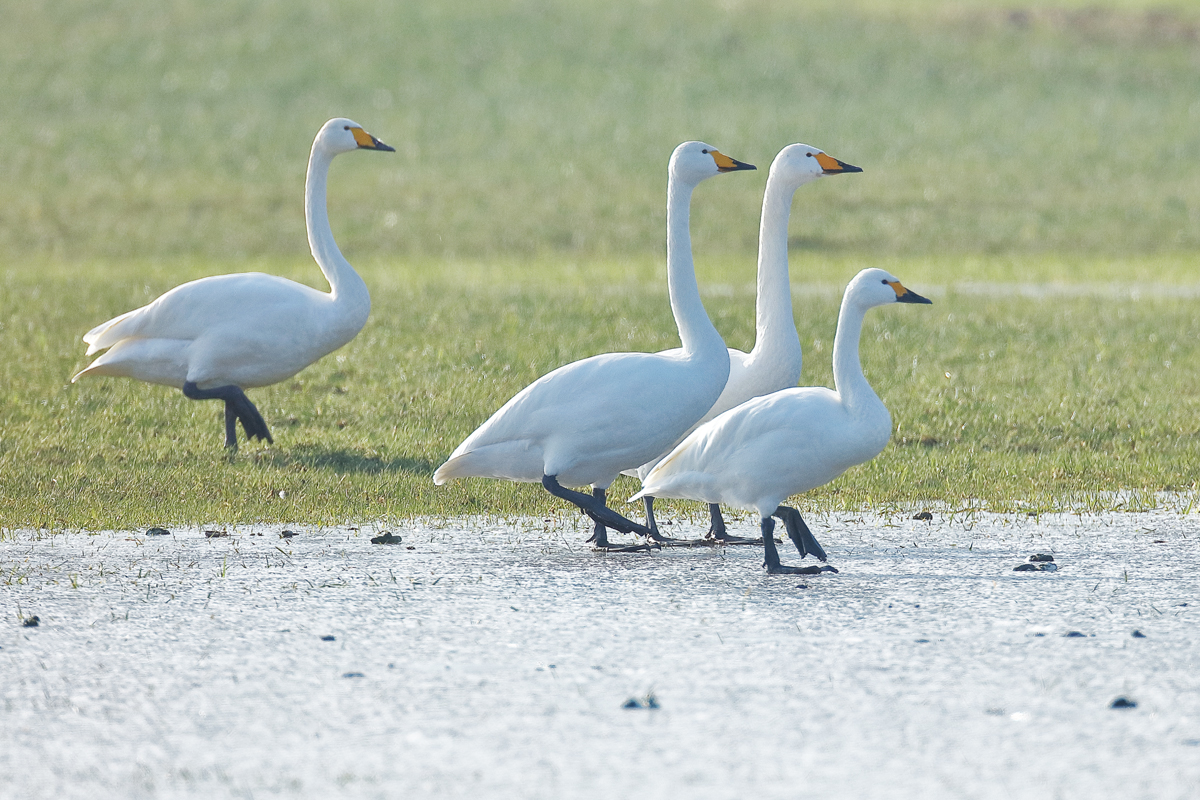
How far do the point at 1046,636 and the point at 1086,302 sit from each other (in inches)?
476

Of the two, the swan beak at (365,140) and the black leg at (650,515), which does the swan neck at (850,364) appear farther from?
the swan beak at (365,140)

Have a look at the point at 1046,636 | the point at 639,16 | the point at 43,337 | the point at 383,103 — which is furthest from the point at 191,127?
the point at 1046,636

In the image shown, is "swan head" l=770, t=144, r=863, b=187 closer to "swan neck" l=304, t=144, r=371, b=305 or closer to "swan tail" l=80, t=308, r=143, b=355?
"swan neck" l=304, t=144, r=371, b=305

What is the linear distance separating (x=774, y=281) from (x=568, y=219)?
59.6 ft

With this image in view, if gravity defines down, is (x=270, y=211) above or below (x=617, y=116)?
below

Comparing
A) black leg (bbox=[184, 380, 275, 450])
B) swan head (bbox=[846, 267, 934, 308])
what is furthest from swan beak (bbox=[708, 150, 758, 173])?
black leg (bbox=[184, 380, 275, 450])

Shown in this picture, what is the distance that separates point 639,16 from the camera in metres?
42.0

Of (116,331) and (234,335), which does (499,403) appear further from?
(116,331)

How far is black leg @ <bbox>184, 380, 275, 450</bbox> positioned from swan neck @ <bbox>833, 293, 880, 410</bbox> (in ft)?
13.1

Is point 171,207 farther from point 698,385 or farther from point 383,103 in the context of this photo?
point 698,385

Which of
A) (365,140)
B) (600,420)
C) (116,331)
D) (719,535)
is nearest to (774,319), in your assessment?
(719,535)

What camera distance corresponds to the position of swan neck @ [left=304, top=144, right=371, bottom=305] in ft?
32.8

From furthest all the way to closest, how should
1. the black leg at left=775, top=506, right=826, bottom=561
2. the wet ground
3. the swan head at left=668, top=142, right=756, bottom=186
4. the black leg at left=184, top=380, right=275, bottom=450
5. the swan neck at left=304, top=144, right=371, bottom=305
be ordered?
1. the swan neck at left=304, top=144, right=371, bottom=305
2. the black leg at left=184, top=380, right=275, bottom=450
3. the swan head at left=668, top=142, right=756, bottom=186
4. the black leg at left=775, top=506, right=826, bottom=561
5. the wet ground

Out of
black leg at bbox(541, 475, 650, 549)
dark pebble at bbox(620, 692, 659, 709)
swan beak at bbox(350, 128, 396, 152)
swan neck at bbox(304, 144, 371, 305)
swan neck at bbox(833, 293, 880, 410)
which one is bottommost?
dark pebble at bbox(620, 692, 659, 709)
